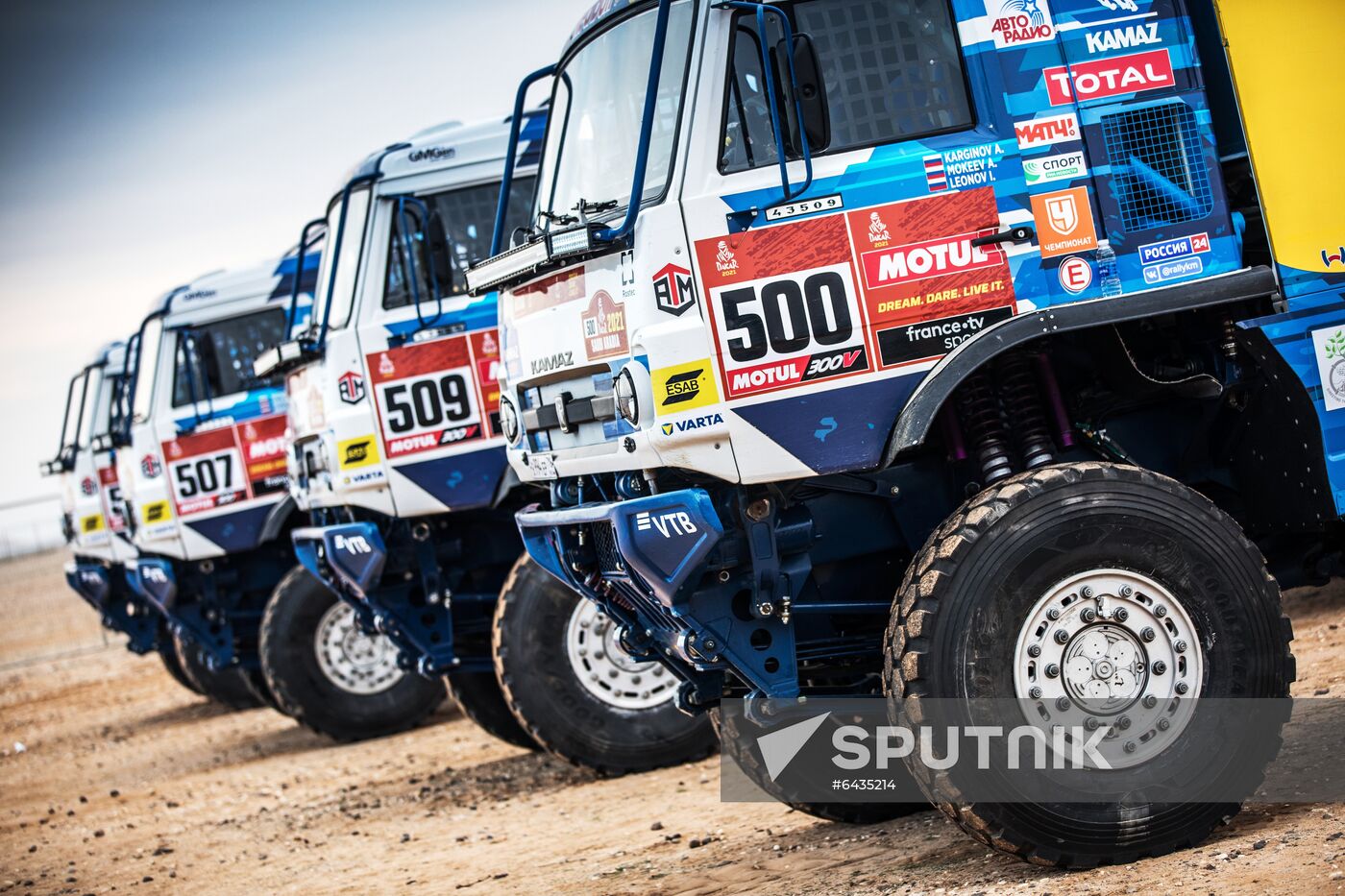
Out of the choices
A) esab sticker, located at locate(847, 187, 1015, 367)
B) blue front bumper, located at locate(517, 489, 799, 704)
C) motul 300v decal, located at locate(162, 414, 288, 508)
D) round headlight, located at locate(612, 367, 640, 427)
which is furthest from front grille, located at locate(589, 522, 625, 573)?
motul 300v decal, located at locate(162, 414, 288, 508)

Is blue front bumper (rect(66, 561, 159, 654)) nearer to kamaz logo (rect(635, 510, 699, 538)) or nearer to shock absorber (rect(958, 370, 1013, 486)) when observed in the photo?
kamaz logo (rect(635, 510, 699, 538))

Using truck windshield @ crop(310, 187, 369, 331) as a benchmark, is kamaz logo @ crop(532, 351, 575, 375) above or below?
below

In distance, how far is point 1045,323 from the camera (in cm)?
552

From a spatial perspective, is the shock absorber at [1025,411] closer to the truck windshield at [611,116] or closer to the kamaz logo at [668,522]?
the kamaz logo at [668,522]

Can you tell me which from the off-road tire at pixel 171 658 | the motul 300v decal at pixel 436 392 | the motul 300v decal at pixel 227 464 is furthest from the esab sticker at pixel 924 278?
the off-road tire at pixel 171 658

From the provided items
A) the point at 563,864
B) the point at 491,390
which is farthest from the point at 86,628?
the point at 563,864

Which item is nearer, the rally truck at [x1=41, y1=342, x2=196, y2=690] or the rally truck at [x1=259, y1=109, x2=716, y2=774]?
the rally truck at [x1=259, y1=109, x2=716, y2=774]

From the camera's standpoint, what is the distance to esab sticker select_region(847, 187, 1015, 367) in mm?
5520

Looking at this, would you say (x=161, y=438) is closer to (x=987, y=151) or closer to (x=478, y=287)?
(x=478, y=287)

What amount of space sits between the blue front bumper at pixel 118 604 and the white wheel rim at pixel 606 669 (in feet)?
31.4

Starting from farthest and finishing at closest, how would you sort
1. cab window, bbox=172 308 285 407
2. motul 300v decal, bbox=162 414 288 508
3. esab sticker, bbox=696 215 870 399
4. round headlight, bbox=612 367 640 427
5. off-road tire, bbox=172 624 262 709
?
off-road tire, bbox=172 624 262 709 → cab window, bbox=172 308 285 407 → motul 300v decal, bbox=162 414 288 508 → round headlight, bbox=612 367 640 427 → esab sticker, bbox=696 215 870 399

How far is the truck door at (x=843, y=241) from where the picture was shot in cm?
550

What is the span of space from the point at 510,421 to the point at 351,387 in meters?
3.25

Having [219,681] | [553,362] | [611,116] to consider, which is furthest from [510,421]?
[219,681]
